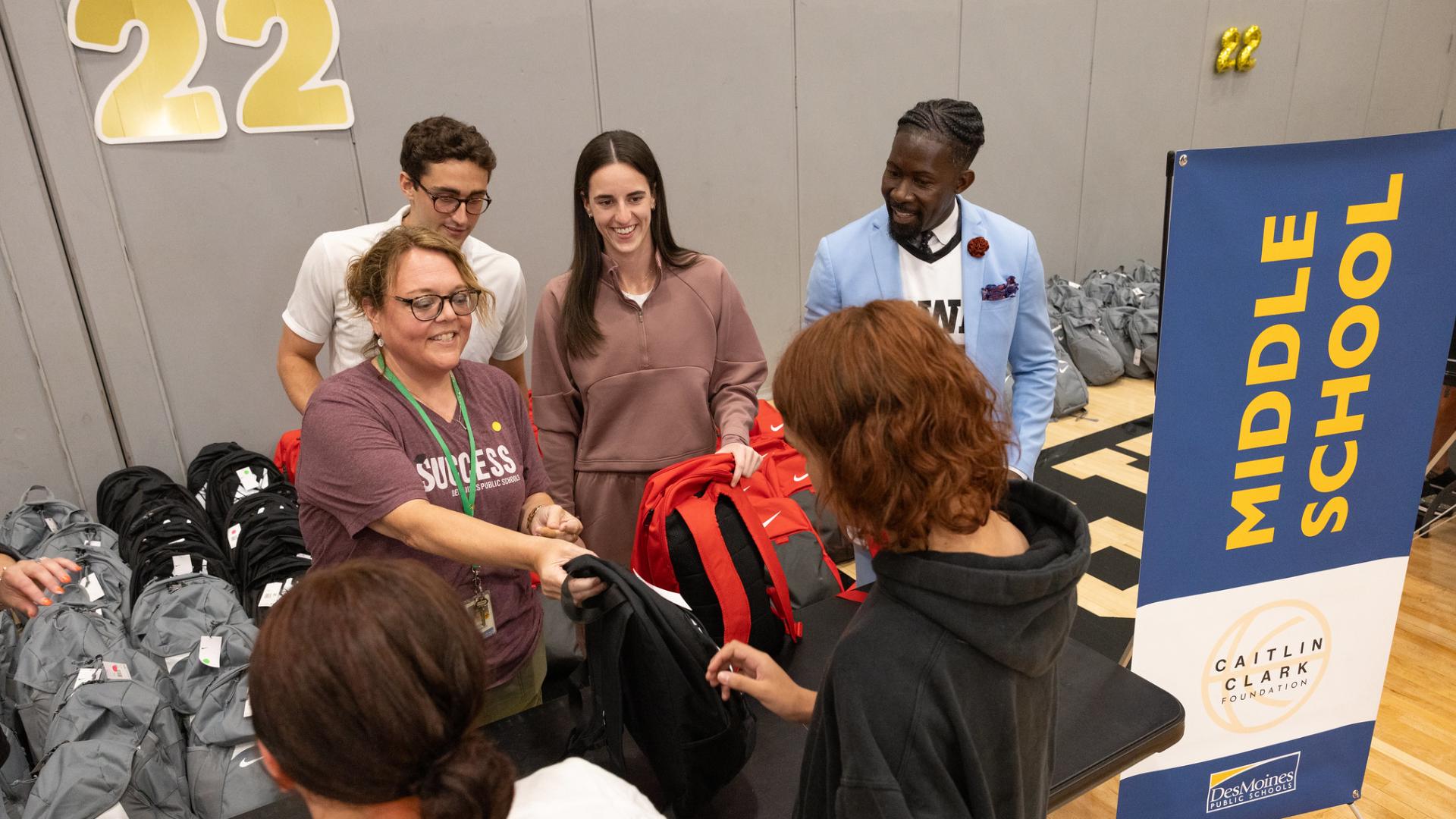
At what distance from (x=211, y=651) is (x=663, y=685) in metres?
1.73

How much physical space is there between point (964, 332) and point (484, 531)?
1.30 metres

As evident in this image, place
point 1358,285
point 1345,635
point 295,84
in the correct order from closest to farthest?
point 1358,285 < point 1345,635 < point 295,84

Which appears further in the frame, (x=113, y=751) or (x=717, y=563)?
(x=113, y=751)

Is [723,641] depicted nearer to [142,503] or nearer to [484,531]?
[484,531]

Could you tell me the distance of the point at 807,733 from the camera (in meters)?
1.26

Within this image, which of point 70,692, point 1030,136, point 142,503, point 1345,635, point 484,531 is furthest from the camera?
point 1030,136

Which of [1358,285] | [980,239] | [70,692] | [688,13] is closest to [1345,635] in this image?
[1358,285]

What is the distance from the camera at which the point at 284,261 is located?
3598mm

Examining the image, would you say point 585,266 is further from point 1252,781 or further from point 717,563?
point 1252,781

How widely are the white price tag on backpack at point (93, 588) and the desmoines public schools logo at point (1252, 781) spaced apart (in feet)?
10.6

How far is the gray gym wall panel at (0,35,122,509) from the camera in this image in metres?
3.10

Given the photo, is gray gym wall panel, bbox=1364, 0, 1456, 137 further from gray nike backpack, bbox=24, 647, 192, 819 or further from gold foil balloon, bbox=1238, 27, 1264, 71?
gray nike backpack, bbox=24, 647, 192, 819

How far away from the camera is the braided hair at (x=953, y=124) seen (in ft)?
6.56

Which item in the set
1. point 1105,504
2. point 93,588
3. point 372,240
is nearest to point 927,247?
point 372,240
